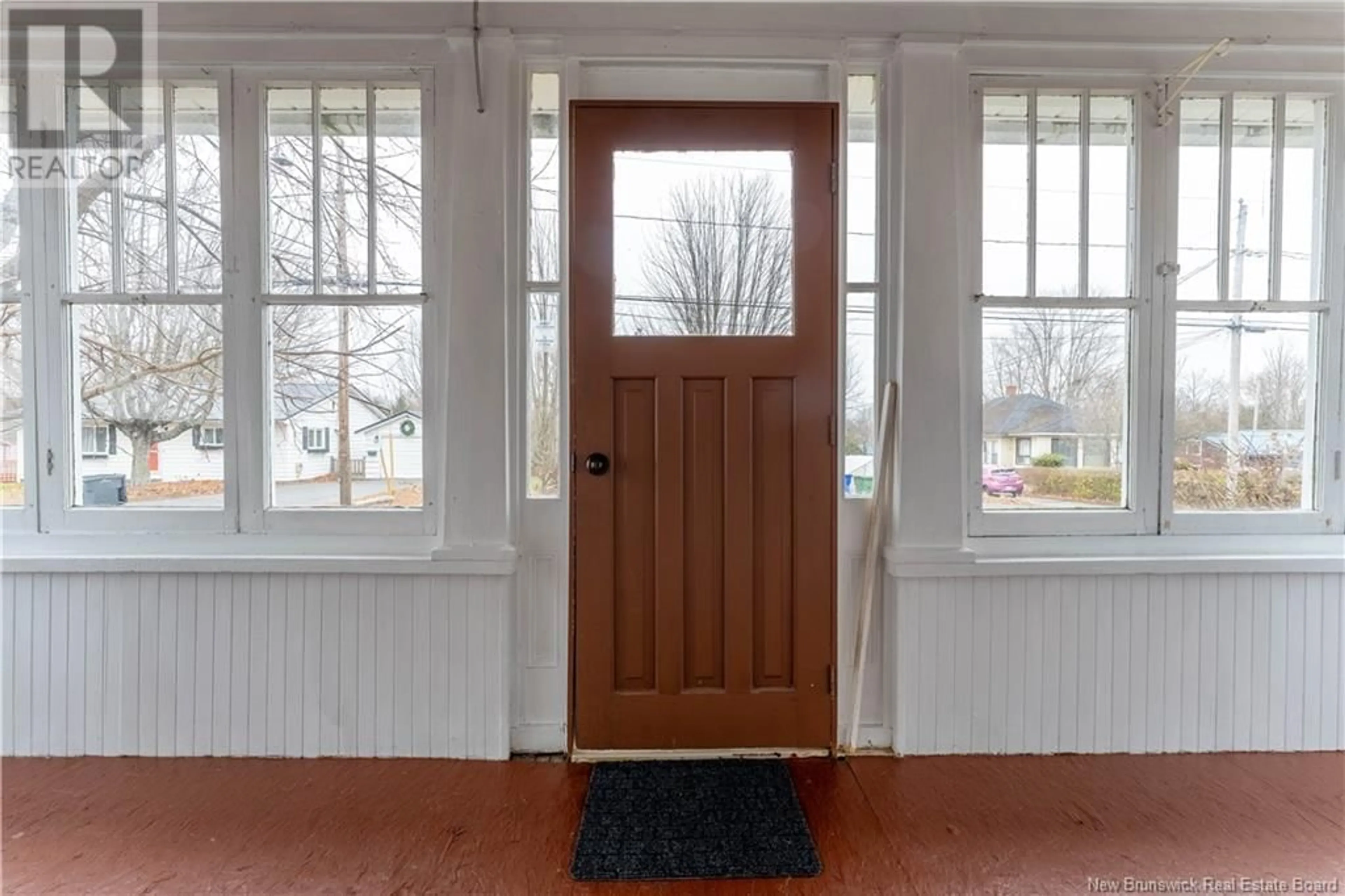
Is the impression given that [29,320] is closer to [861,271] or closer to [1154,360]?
[861,271]

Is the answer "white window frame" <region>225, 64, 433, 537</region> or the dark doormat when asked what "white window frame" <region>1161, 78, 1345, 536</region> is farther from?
"white window frame" <region>225, 64, 433, 537</region>

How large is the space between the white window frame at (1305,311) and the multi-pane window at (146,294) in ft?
10.6

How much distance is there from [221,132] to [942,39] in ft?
7.90

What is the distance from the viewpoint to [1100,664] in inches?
83.7

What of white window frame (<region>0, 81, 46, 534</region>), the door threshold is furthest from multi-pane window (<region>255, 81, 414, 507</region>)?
the door threshold

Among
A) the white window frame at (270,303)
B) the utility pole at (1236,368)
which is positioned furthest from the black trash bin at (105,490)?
the utility pole at (1236,368)

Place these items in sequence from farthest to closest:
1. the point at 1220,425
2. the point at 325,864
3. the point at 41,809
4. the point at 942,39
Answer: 1. the point at 1220,425
2. the point at 942,39
3. the point at 41,809
4. the point at 325,864

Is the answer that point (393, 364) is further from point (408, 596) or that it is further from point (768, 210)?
point (768, 210)

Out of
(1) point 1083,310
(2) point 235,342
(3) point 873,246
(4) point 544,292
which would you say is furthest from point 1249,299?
(2) point 235,342

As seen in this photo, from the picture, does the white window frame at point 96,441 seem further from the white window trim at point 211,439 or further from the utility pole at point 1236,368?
the utility pole at point 1236,368

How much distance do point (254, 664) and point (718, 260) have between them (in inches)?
80.5

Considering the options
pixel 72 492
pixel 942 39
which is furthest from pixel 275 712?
pixel 942 39

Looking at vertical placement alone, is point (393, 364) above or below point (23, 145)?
below

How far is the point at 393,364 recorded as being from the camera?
85.7 inches
